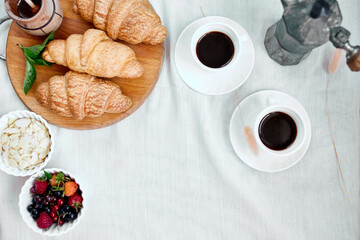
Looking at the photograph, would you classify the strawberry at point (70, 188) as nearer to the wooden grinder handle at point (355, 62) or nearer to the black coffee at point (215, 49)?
the black coffee at point (215, 49)

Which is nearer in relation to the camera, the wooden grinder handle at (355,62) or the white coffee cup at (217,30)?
the wooden grinder handle at (355,62)

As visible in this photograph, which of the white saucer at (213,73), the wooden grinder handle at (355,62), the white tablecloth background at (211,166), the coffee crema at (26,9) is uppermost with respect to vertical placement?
the coffee crema at (26,9)

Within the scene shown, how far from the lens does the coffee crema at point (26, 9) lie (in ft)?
3.04

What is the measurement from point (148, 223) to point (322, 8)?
2.74 ft

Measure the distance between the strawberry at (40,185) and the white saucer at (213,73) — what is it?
1.82 feet

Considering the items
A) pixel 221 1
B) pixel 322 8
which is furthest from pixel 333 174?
pixel 221 1

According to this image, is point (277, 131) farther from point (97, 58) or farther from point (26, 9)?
point (26, 9)

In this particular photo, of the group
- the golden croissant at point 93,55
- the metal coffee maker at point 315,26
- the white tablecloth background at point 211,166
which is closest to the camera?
the metal coffee maker at point 315,26

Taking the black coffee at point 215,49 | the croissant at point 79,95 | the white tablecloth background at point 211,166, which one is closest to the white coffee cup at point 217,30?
the black coffee at point 215,49

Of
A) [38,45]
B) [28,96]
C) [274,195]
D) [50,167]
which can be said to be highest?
[38,45]

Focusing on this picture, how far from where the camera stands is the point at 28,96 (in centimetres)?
101

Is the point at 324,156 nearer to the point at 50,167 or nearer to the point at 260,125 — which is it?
the point at 260,125

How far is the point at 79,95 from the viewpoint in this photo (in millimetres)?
922

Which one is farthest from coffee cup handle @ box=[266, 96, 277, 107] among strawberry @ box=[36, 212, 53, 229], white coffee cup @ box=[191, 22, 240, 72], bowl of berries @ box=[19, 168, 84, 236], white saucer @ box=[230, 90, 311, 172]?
strawberry @ box=[36, 212, 53, 229]
